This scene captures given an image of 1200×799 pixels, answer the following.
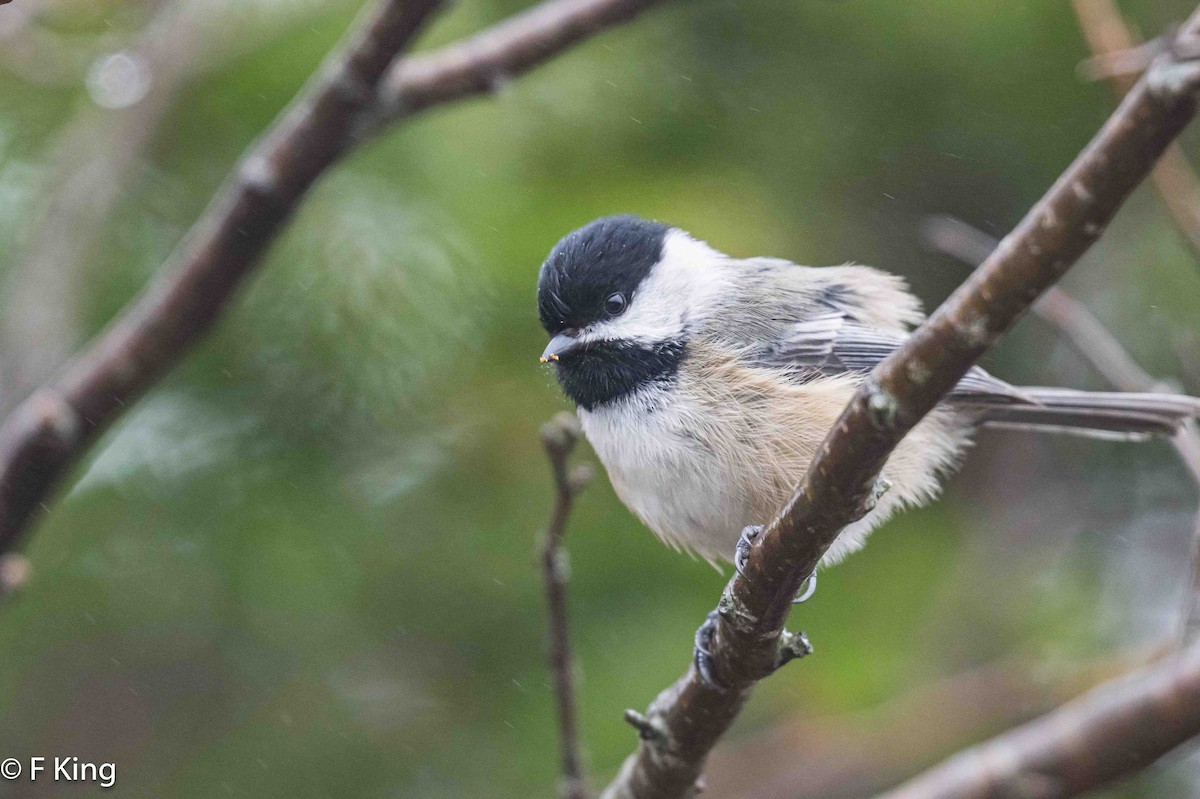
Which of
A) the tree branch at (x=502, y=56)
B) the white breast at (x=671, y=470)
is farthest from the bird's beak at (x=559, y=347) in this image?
the tree branch at (x=502, y=56)

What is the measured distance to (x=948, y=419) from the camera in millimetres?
2150

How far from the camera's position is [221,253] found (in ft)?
6.18

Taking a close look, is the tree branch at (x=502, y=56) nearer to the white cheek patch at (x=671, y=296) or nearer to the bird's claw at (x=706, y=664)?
the white cheek patch at (x=671, y=296)

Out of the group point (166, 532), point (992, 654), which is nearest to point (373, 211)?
point (166, 532)

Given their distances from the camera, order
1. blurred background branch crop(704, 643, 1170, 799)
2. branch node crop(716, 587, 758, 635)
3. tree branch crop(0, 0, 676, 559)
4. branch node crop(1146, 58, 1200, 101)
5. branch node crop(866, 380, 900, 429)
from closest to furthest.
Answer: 1. branch node crop(1146, 58, 1200, 101)
2. branch node crop(866, 380, 900, 429)
3. branch node crop(716, 587, 758, 635)
4. tree branch crop(0, 0, 676, 559)
5. blurred background branch crop(704, 643, 1170, 799)

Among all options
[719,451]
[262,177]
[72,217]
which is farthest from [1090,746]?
[72,217]

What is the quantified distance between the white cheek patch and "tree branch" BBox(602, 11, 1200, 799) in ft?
2.32

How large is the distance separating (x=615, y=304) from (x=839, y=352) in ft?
1.46

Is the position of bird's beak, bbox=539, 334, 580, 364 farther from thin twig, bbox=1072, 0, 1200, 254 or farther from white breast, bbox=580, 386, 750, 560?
thin twig, bbox=1072, 0, 1200, 254

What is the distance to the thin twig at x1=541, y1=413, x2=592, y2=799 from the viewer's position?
153cm

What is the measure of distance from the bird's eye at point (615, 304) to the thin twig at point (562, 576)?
45 centimetres

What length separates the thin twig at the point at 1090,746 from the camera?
1.87 m

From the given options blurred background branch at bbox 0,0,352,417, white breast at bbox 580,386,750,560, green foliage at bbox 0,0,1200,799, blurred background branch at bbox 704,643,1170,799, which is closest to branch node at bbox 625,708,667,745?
white breast at bbox 580,386,750,560

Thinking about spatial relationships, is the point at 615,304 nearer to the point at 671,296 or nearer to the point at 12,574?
the point at 671,296
